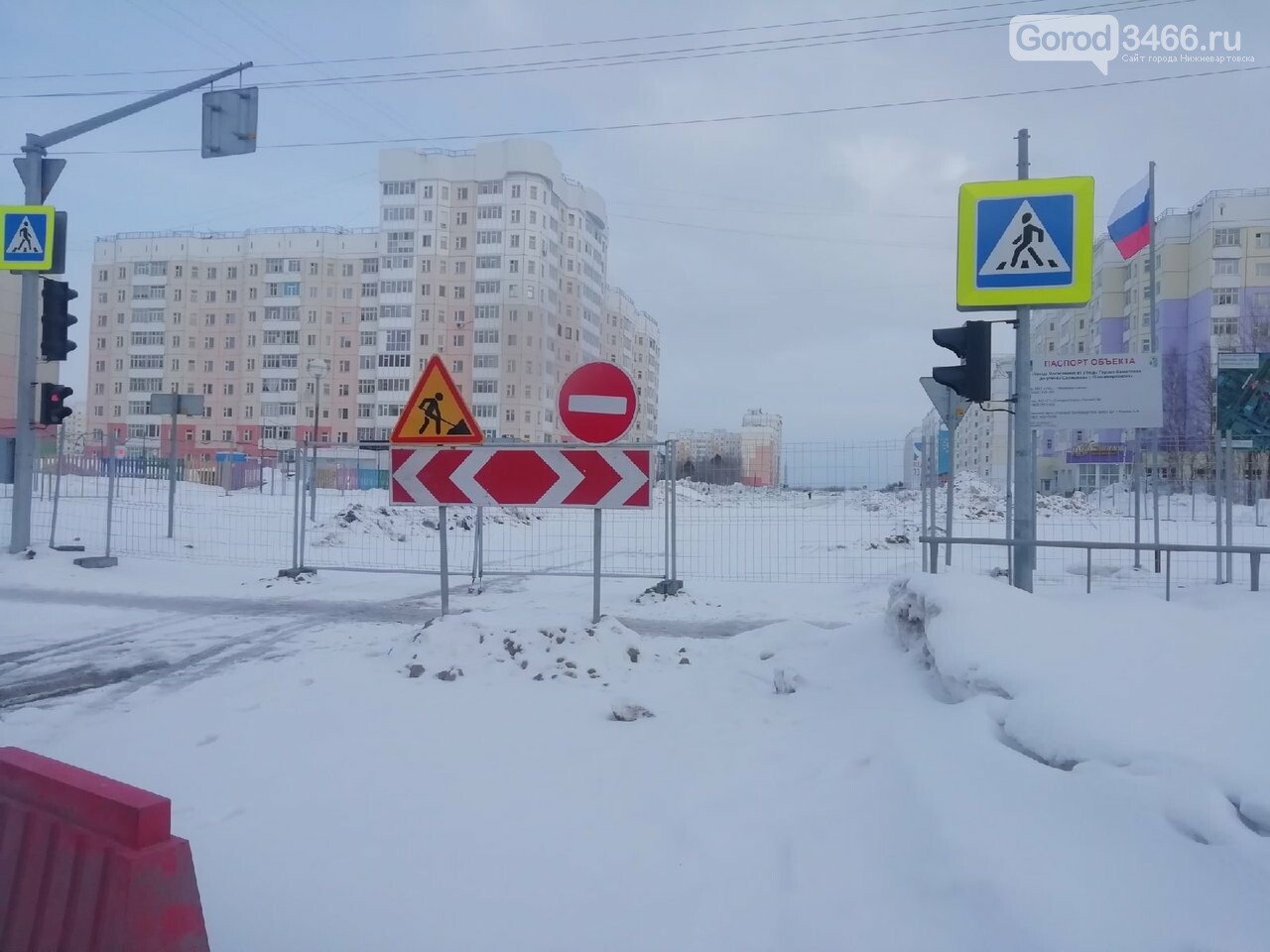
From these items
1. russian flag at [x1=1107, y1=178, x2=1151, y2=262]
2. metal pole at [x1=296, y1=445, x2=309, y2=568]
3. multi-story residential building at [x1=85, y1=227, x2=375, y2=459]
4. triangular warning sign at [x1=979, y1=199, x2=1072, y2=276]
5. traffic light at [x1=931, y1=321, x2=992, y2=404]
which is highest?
multi-story residential building at [x1=85, y1=227, x2=375, y2=459]

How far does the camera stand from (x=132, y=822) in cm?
236

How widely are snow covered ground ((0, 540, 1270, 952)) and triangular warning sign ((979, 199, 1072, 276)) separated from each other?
291cm

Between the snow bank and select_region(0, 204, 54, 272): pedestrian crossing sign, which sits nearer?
the snow bank

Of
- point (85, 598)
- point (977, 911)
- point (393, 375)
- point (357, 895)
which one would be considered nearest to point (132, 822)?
point (357, 895)

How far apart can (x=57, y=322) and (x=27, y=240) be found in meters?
1.29

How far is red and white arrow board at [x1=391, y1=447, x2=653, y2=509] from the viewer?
7.82 metres

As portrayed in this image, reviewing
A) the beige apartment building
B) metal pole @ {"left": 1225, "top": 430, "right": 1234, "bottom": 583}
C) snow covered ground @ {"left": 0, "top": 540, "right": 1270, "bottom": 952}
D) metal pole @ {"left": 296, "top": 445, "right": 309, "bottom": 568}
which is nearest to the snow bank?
snow covered ground @ {"left": 0, "top": 540, "right": 1270, "bottom": 952}

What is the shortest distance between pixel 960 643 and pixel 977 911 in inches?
86.8

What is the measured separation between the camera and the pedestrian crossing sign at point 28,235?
13461mm

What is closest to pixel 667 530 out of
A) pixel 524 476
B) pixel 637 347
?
pixel 524 476

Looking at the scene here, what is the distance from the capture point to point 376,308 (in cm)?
6281

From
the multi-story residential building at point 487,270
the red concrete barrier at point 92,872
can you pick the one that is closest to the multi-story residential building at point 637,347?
the multi-story residential building at point 487,270

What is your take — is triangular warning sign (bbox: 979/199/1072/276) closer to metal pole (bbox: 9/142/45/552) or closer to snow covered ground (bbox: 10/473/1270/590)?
snow covered ground (bbox: 10/473/1270/590)

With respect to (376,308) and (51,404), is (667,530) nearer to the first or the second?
(51,404)
